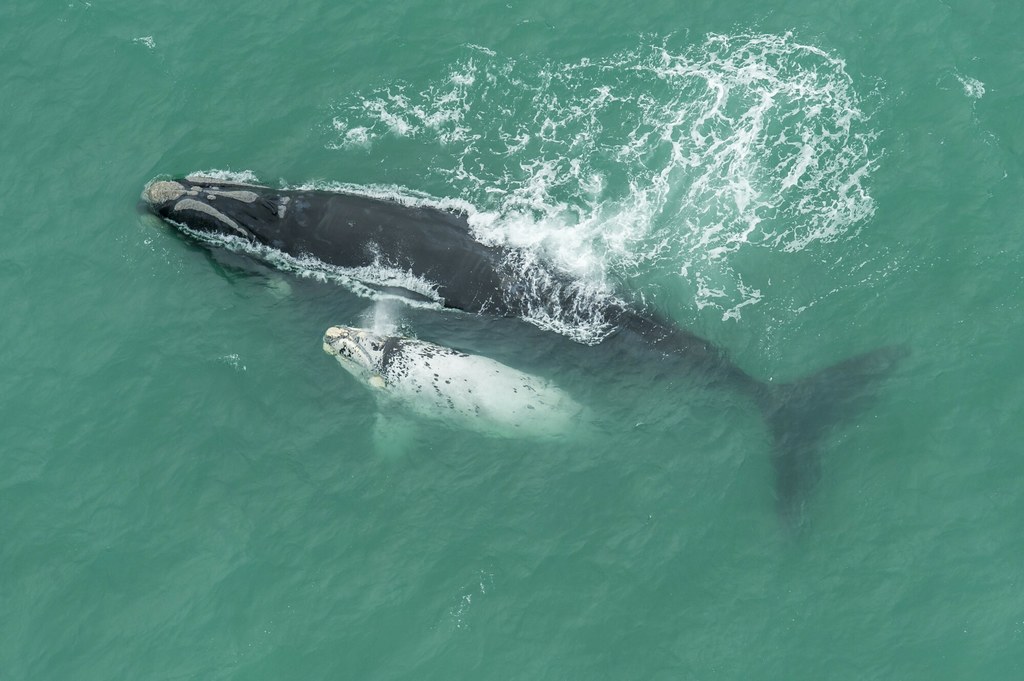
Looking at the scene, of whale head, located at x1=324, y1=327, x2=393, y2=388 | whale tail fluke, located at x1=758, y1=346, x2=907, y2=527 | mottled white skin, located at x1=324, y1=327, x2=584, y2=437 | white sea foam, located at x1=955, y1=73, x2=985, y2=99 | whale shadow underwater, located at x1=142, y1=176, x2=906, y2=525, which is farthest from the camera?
white sea foam, located at x1=955, y1=73, x2=985, y2=99

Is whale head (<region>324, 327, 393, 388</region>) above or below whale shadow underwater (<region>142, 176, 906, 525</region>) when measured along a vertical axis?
below

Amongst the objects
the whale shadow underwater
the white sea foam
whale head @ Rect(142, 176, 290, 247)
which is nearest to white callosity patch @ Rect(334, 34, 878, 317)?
the whale shadow underwater

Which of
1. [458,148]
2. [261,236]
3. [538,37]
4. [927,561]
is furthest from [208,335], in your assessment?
[927,561]

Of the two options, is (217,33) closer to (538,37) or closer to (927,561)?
(538,37)

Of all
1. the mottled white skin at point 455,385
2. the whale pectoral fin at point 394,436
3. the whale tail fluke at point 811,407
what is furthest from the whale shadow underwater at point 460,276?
Answer: the whale pectoral fin at point 394,436

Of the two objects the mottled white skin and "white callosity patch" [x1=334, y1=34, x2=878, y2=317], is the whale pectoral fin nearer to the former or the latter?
the mottled white skin

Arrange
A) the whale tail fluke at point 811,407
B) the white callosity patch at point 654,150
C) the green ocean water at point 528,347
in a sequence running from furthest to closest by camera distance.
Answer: the white callosity patch at point 654,150 < the whale tail fluke at point 811,407 < the green ocean water at point 528,347

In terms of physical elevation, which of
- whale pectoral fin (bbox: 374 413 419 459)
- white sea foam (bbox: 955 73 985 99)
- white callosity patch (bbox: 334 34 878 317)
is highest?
white sea foam (bbox: 955 73 985 99)

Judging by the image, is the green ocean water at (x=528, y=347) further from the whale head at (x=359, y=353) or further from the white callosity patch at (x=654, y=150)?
the whale head at (x=359, y=353)
